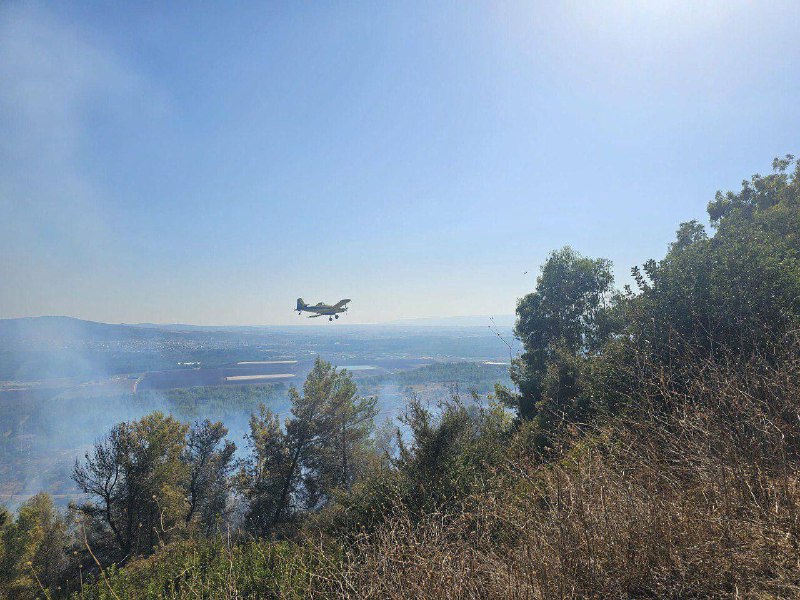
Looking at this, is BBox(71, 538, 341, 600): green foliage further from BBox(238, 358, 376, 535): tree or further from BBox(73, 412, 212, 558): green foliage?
BBox(238, 358, 376, 535): tree

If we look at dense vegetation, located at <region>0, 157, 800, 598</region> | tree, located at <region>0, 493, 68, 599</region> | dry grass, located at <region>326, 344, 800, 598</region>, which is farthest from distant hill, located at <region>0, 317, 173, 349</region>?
dry grass, located at <region>326, 344, 800, 598</region>

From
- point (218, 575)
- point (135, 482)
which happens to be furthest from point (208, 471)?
point (218, 575)

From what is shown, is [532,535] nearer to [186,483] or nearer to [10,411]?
[186,483]

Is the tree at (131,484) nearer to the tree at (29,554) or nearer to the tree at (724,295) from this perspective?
the tree at (29,554)

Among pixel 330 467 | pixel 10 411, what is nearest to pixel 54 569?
pixel 330 467

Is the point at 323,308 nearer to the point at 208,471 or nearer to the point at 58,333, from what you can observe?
the point at 208,471

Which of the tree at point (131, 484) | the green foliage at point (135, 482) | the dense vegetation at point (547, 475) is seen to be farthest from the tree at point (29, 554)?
the tree at point (131, 484)
